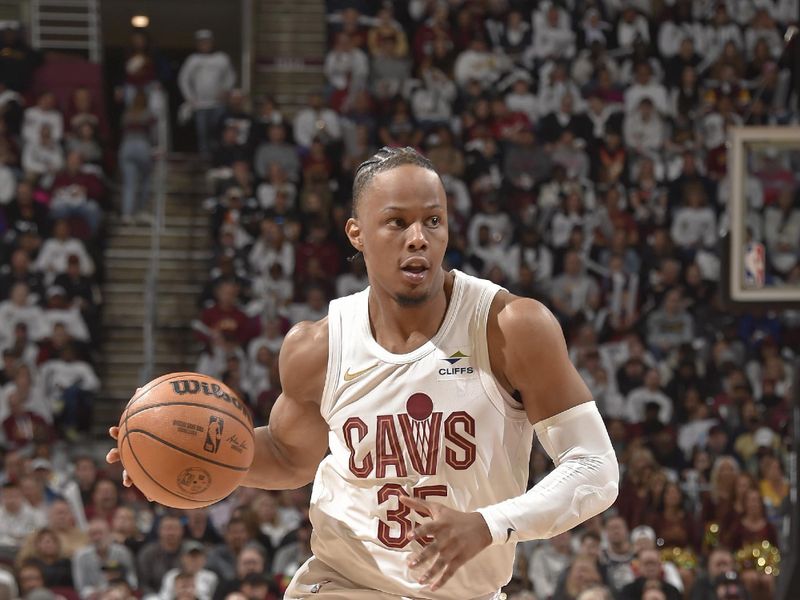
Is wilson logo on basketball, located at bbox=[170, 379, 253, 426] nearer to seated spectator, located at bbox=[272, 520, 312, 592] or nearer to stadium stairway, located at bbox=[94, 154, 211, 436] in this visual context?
seated spectator, located at bbox=[272, 520, 312, 592]

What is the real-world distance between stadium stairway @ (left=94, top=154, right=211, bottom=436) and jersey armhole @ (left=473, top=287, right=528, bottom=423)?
30.9 feet

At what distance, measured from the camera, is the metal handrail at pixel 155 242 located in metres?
12.9

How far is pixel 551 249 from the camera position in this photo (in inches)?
542

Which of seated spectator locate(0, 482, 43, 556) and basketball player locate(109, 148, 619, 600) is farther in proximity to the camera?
seated spectator locate(0, 482, 43, 556)

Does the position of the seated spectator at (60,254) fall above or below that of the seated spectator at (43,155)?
below

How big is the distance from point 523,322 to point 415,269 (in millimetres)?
365

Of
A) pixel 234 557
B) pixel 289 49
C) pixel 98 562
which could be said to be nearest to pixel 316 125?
pixel 289 49

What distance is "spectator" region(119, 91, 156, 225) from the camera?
14.6 meters

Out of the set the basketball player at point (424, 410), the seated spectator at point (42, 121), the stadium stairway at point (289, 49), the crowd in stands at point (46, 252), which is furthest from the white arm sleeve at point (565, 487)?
the stadium stairway at point (289, 49)

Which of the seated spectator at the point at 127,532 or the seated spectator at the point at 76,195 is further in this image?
the seated spectator at the point at 76,195

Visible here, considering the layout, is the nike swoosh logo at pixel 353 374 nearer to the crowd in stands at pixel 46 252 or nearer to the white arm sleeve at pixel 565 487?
the white arm sleeve at pixel 565 487

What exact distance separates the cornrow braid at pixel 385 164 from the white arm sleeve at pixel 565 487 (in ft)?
2.88

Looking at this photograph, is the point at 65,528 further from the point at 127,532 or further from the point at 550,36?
the point at 550,36

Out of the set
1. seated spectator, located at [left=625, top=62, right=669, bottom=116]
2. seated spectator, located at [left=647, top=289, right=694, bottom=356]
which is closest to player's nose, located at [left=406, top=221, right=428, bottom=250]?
seated spectator, located at [left=647, top=289, right=694, bottom=356]
